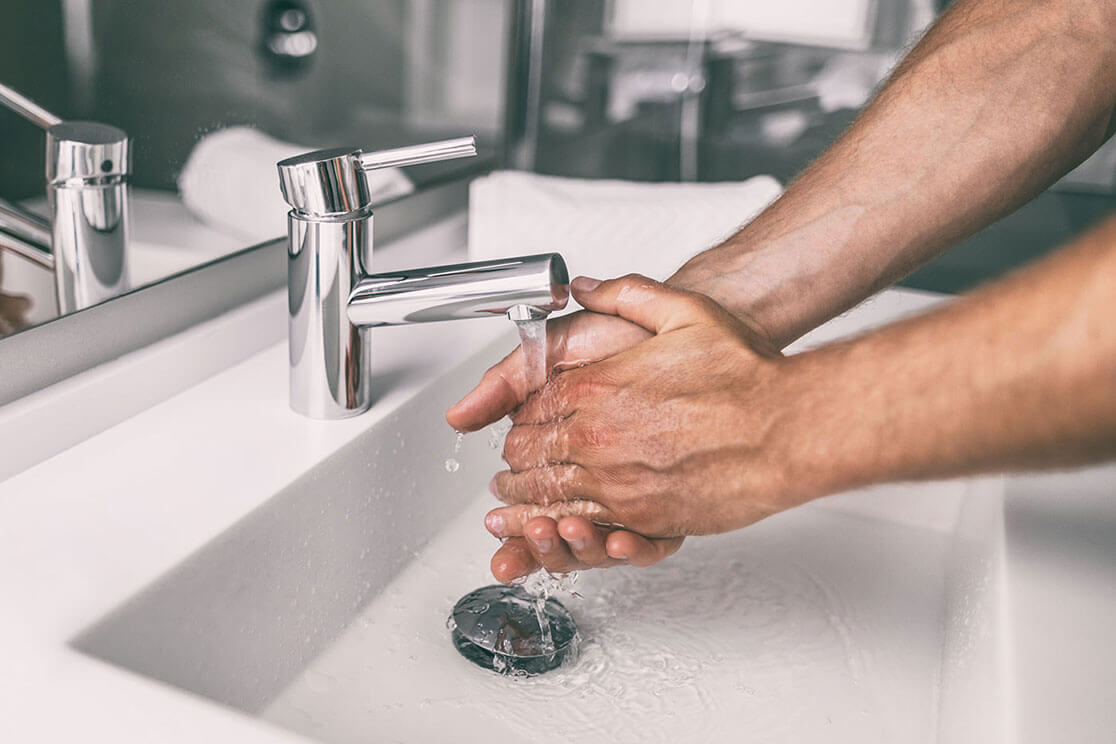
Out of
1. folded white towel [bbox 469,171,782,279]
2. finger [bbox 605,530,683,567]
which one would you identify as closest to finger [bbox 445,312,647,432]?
finger [bbox 605,530,683,567]

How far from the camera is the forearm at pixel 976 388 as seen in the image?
370 mm

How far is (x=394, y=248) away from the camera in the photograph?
3.26ft

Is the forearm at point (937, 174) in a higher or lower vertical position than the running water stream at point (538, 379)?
higher

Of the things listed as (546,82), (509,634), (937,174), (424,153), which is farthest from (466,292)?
(546,82)

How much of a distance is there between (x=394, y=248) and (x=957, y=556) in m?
0.59

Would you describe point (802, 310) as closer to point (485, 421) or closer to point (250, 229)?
point (485, 421)

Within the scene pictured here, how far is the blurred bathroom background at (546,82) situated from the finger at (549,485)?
32 cm

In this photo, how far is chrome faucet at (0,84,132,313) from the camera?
590mm

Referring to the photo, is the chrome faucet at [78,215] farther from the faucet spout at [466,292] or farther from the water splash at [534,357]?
the water splash at [534,357]

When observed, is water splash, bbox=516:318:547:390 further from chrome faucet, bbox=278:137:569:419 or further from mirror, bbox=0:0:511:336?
mirror, bbox=0:0:511:336

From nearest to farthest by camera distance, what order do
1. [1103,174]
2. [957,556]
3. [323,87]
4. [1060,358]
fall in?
[1060,358], [957,556], [323,87], [1103,174]

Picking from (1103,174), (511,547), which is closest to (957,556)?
(511,547)

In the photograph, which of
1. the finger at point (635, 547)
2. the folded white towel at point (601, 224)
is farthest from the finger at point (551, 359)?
the folded white towel at point (601, 224)

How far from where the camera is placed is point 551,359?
2.35ft
